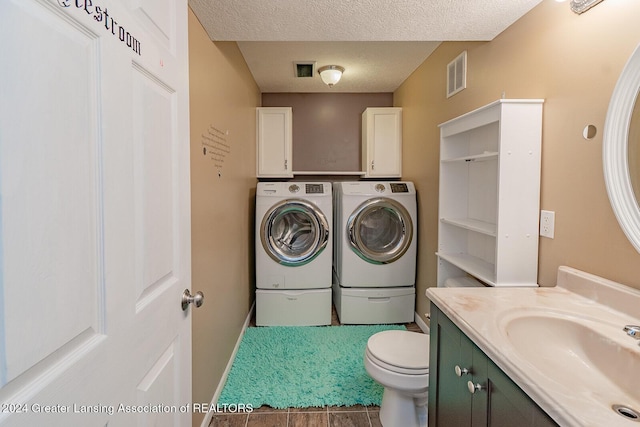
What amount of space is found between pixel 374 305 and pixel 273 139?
194 centimetres

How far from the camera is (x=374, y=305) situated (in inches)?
116

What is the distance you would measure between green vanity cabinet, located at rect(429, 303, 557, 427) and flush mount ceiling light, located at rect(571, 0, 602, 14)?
1.27 metres

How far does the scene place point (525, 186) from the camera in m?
1.48

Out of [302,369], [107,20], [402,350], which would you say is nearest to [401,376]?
[402,350]

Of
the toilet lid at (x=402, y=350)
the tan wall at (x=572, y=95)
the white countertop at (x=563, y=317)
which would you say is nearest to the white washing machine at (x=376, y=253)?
the toilet lid at (x=402, y=350)

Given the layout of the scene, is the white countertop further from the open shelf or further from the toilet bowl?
the toilet bowl

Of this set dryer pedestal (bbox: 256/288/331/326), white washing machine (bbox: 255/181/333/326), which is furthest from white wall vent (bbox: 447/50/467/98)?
dryer pedestal (bbox: 256/288/331/326)

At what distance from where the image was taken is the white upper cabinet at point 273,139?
3350 millimetres

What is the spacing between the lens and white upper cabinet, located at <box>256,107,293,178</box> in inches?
132

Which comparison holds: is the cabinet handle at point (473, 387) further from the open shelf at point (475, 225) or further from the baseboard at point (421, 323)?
the baseboard at point (421, 323)

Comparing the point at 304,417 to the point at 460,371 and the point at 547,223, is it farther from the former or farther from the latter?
the point at 547,223

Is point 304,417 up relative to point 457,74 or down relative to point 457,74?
down

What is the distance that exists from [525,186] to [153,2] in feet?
5.16

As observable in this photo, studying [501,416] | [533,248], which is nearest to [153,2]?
[501,416]
